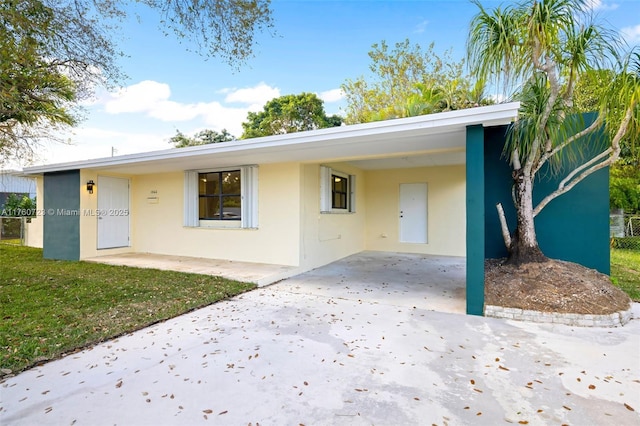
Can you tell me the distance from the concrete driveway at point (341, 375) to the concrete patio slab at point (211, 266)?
183cm

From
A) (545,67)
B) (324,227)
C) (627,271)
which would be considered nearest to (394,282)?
(324,227)

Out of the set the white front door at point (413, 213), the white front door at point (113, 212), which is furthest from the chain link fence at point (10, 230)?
the white front door at point (413, 213)

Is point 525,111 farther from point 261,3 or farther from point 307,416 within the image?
point 307,416

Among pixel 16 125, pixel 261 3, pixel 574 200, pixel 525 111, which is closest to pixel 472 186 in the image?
pixel 525 111

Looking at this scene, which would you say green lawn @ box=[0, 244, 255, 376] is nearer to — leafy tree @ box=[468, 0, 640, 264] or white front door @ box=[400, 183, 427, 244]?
leafy tree @ box=[468, 0, 640, 264]

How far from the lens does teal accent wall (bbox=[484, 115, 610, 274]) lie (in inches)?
182

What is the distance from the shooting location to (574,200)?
Result: 475cm

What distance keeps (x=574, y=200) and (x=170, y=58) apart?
7.06 meters

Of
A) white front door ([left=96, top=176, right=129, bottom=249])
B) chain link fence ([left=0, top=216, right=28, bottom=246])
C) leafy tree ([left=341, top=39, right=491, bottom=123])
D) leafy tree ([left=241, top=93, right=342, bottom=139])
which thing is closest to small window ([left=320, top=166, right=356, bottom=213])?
white front door ([left=96, top=176, right=129, bottom=249])

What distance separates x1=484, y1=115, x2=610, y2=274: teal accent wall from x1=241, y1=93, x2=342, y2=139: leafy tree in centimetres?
1500

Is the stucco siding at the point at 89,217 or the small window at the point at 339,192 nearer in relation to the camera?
the stucco siding at the point at 89,217

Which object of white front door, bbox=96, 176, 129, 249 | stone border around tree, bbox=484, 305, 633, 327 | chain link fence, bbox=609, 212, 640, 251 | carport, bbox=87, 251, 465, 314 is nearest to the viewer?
stone border around tree, bbox=484, 305, 633, 327

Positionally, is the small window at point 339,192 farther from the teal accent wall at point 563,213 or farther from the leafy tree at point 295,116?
the leafy tree at point 295,116

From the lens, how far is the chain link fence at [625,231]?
9539 millimetres
